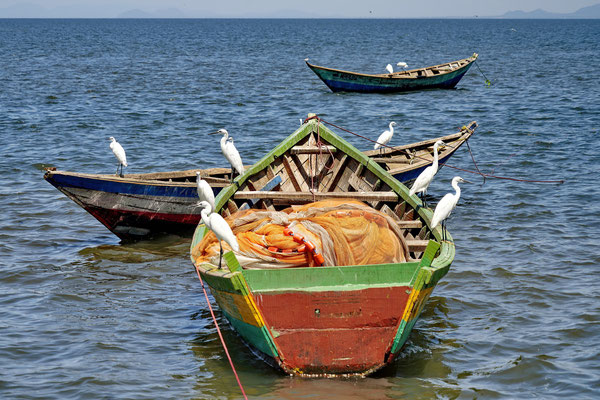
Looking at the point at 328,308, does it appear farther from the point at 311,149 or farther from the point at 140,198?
the point at 140,198

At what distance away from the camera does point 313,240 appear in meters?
8.57

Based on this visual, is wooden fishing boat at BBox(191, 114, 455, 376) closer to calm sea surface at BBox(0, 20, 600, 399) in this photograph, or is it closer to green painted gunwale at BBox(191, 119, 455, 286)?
green painted gunwale at BBox(191, 119, 455, 286)

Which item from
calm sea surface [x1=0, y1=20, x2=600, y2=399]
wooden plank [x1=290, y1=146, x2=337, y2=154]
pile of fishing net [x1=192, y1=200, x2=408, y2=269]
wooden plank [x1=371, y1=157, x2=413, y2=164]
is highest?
wooden plank [x1=290, y1=146, x2=337, y2=154]

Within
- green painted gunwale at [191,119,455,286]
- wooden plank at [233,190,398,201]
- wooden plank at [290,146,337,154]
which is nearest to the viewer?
green painted gunwale at [191,119,455,286]

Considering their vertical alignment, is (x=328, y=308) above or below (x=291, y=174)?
below

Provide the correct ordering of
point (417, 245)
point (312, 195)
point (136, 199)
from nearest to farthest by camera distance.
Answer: point (417, 245) < point (312, 195) < point (136, 199)

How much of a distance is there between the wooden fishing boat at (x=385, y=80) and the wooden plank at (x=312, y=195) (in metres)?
23.8

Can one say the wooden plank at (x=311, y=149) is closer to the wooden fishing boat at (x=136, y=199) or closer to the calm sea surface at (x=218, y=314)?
the wooden fishing boat at (x=136, y=199)

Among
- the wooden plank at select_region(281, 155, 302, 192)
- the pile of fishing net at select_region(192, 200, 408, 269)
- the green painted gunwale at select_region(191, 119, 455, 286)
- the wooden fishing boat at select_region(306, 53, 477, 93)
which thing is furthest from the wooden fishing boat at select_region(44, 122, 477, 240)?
the wooden fishing boat at select_region(306, 53, 477, 93)

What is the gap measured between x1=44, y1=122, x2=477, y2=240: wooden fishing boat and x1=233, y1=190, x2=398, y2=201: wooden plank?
2.57 meters

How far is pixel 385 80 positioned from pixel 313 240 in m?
26.8

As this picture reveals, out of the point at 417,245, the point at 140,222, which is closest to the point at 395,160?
→ the point at 140,222

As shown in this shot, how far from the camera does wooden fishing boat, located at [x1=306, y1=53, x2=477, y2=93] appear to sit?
34.2 meters

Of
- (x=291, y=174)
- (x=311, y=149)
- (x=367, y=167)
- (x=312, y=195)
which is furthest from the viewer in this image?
(x=291, y=174)
